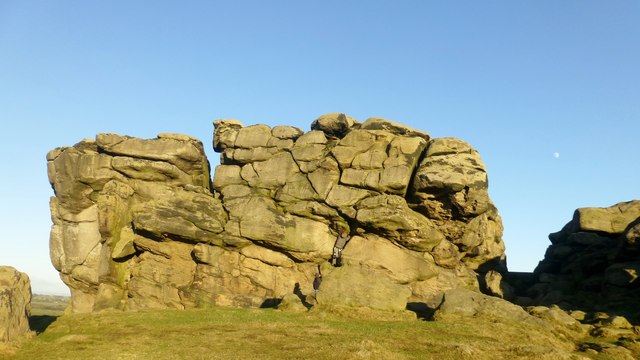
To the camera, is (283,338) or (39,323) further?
(39,323)

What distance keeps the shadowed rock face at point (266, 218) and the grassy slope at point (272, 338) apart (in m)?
16.5

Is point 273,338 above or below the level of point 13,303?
below

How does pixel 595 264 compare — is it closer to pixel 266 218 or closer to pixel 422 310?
pixel 422 310

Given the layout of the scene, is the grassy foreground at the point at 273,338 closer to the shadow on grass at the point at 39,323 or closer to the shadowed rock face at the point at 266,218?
the shadow on grass at the point at 39,323

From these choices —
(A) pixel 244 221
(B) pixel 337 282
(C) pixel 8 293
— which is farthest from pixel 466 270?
(C) pixel 8 293

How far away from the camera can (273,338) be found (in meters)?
29.2

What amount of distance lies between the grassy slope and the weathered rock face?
1328 millimetres

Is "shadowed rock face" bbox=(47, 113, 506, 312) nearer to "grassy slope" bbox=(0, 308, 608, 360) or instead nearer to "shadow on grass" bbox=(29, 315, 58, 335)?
"shadow on grass" bbox=(29, 315, 58, 335)

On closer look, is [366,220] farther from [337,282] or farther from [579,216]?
[579,216]

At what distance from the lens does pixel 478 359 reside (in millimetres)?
24453

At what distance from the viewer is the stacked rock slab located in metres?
45.9

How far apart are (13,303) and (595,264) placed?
57.1 metres

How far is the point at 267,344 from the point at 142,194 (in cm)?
3830

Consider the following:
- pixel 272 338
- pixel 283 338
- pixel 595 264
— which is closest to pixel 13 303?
pixel 272 338
